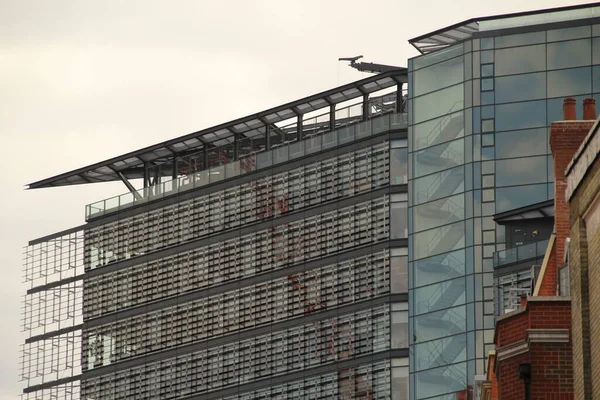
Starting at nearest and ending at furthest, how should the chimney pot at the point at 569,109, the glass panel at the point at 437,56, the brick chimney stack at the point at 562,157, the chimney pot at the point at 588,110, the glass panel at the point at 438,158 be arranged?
the brick chimney stack at the point at 562,157, the chimney pot at the point at 569,109, the chimney pot at the point at 588,110, the glass panel at the point at 438,158, the glass panel at the point at 437,56

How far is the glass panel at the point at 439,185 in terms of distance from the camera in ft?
384

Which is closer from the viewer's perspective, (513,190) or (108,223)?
(513,190)

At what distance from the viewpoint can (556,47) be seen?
387 feet

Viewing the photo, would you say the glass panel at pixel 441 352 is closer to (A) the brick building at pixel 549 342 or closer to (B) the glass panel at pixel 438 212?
(B) the glass panel at pixel 438 212

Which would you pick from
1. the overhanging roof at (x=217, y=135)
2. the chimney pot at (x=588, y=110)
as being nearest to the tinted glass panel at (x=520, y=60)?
the overhanging roof at (x=217, y=135)

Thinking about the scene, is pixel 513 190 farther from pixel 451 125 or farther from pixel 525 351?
pixel 525 351

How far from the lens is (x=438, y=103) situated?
120 metres

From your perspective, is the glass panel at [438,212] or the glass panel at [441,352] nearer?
the glass panel at [441,352]

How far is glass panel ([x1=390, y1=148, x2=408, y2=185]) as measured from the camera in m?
125

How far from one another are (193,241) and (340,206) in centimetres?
1490

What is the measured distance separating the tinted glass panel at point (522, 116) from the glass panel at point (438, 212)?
203 inches

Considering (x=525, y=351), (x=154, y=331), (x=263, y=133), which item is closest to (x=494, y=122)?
(x=263, y=133)

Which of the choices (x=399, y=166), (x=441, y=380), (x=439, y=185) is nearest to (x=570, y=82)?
(x=439, y=185)

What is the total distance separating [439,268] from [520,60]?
45.4 feet
